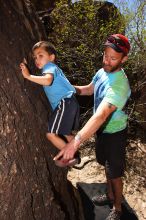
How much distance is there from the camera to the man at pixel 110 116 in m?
2.25

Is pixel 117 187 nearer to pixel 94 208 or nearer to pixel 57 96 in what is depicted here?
pixel 94 208

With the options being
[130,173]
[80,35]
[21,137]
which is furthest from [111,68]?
Answer: [80,35]

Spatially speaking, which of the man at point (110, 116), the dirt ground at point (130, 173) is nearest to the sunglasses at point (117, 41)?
the man at point (110, 116)

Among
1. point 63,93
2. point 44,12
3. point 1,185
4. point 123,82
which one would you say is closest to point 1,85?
point 63,93

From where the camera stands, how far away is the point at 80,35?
779cm

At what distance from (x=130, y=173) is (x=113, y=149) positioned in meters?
2.98

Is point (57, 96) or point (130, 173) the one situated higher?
point (57, 96)

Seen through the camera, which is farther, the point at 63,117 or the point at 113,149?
the point at 113,149

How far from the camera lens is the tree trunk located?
7.54ft

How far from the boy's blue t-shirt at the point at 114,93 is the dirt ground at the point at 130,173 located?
2.15 meters

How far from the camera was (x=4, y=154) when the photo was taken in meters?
2.27

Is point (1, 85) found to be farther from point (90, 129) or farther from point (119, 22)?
point (119, 22)

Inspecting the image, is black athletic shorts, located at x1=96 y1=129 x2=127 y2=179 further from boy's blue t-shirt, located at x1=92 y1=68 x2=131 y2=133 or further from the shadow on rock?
the shadow on rock

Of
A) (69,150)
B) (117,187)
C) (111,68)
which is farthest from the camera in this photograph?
(117,187)
